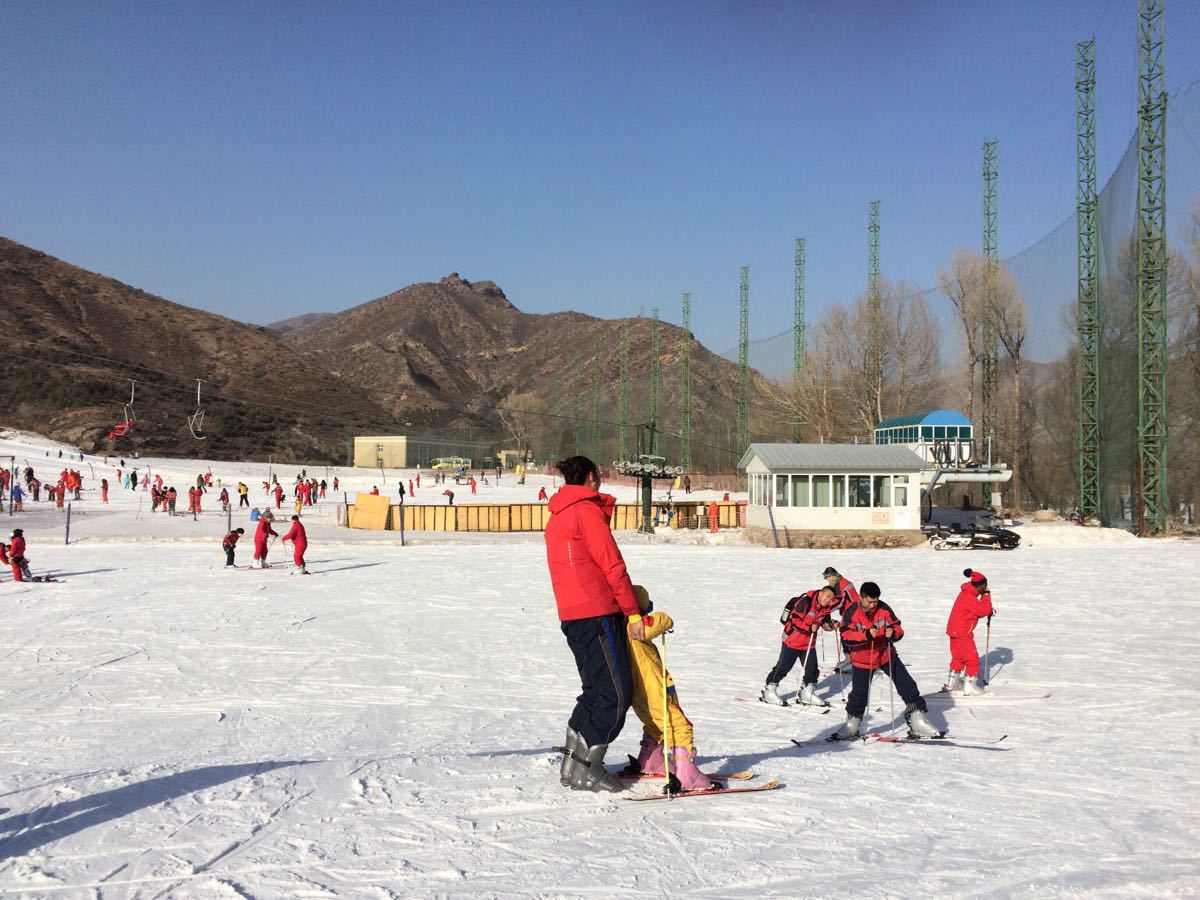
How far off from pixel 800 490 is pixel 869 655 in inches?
965

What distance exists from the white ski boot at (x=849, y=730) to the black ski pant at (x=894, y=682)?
0.03 metres

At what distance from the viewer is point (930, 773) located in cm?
634

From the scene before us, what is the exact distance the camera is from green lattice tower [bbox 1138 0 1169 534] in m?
35.2

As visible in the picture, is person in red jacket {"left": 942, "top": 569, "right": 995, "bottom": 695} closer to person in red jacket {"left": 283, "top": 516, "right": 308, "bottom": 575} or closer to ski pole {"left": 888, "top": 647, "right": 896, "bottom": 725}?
ski pole {"left": 888, "top": 647, "right": 896, "bottom": 725}

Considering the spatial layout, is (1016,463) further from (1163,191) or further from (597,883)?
(597,883)

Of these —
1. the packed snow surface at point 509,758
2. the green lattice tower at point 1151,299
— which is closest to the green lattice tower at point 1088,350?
the green lattice tower at point 1151,299

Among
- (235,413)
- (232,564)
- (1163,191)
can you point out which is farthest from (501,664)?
(235,413)

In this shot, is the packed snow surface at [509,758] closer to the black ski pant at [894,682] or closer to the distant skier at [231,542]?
the black ski pant at [894,682]

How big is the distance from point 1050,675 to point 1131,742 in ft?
10.7

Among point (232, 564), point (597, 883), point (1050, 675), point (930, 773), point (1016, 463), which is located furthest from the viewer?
point (1016, 463)

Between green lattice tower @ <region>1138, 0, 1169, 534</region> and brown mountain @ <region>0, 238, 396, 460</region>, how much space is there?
82.1 m

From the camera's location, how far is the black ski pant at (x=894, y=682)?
7.54 m

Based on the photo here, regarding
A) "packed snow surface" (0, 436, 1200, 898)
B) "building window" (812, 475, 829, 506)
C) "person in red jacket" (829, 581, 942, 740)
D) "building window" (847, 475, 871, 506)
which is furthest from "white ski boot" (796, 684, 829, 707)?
"building window" (847, 475, 871, 506)

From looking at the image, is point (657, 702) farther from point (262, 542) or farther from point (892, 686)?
point (262, 542)
